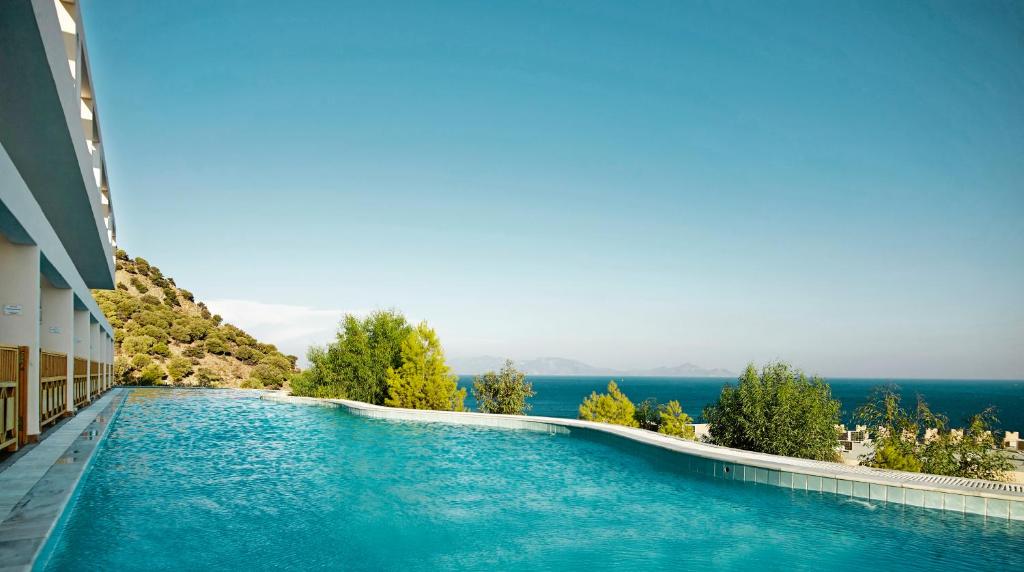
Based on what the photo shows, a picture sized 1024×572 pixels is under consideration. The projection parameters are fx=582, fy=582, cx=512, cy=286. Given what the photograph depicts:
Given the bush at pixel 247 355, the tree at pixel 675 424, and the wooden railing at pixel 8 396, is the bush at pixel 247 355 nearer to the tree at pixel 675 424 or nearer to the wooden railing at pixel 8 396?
the tree at pixel 675 424

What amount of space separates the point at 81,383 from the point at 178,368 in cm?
2282

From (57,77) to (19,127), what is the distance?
1742 mm

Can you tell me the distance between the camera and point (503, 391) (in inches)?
750

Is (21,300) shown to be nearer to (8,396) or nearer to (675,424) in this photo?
(8,396)

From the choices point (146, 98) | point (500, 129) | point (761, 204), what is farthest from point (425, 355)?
point (761, 204)

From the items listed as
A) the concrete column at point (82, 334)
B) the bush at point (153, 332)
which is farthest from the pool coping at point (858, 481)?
the bush at point (153, 332)

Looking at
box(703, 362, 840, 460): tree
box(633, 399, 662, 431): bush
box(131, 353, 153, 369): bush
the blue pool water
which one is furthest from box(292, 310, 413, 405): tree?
box(131, 353, 153, 369): bush

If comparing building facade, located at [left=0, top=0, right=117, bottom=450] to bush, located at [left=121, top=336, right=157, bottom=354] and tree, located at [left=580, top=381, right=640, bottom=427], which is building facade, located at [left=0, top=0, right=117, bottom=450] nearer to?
tree, located at [left=580, top=381, right=640, bottom=427]

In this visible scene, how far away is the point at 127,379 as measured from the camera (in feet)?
107

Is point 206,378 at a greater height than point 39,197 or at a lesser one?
lesser

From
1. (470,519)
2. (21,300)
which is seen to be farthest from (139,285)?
(470,519)

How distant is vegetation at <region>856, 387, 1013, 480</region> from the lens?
999 cm

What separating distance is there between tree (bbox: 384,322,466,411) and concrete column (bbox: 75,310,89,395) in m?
8.19

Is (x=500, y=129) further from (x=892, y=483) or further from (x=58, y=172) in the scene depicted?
(x=892, y=483)
